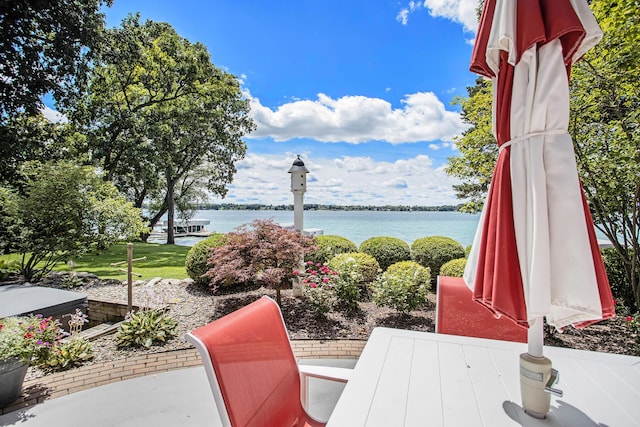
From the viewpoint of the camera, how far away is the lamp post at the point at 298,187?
17.7ft

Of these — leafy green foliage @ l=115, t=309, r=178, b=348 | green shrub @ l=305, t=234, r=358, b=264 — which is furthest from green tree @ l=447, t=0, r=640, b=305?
leafy green foliage @ l=115, t=309, r=178, b=348

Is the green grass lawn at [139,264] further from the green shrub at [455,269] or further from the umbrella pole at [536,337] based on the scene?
the umbrella pole at [536,337]

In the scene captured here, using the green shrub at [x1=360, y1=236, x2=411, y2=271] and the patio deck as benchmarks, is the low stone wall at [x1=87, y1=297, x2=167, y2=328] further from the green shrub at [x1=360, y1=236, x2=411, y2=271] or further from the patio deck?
the green shrub at [x1=360, y1=236, x2=411, y2=271]

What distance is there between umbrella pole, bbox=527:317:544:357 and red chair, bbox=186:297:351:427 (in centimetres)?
83

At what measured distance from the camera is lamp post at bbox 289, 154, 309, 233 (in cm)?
541

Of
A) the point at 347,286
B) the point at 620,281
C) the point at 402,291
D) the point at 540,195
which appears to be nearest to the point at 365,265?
the point at 347,286

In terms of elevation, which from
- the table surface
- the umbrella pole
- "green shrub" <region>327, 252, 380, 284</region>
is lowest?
"green shrub" <region>327, 252, 380, 284</region>

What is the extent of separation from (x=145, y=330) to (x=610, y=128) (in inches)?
233

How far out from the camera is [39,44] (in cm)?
794

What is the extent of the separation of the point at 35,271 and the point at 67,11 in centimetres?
602

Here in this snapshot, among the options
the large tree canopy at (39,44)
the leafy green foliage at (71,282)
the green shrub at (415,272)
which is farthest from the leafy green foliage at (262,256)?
the large tree canopy at (39,44)

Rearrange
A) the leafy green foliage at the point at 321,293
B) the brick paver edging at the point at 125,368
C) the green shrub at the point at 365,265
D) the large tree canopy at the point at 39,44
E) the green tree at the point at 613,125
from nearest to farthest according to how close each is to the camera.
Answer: the brick paver edging at the point at 125,368
the green tree at the point at 613,125
the leafy green foliage at the point at 321,293
the green shrub at the point at 365,265
the large tree canopy at the point at 39,44

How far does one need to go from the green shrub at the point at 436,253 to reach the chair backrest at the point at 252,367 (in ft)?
16.6

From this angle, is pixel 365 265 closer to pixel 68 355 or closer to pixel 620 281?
pixel 620 281
